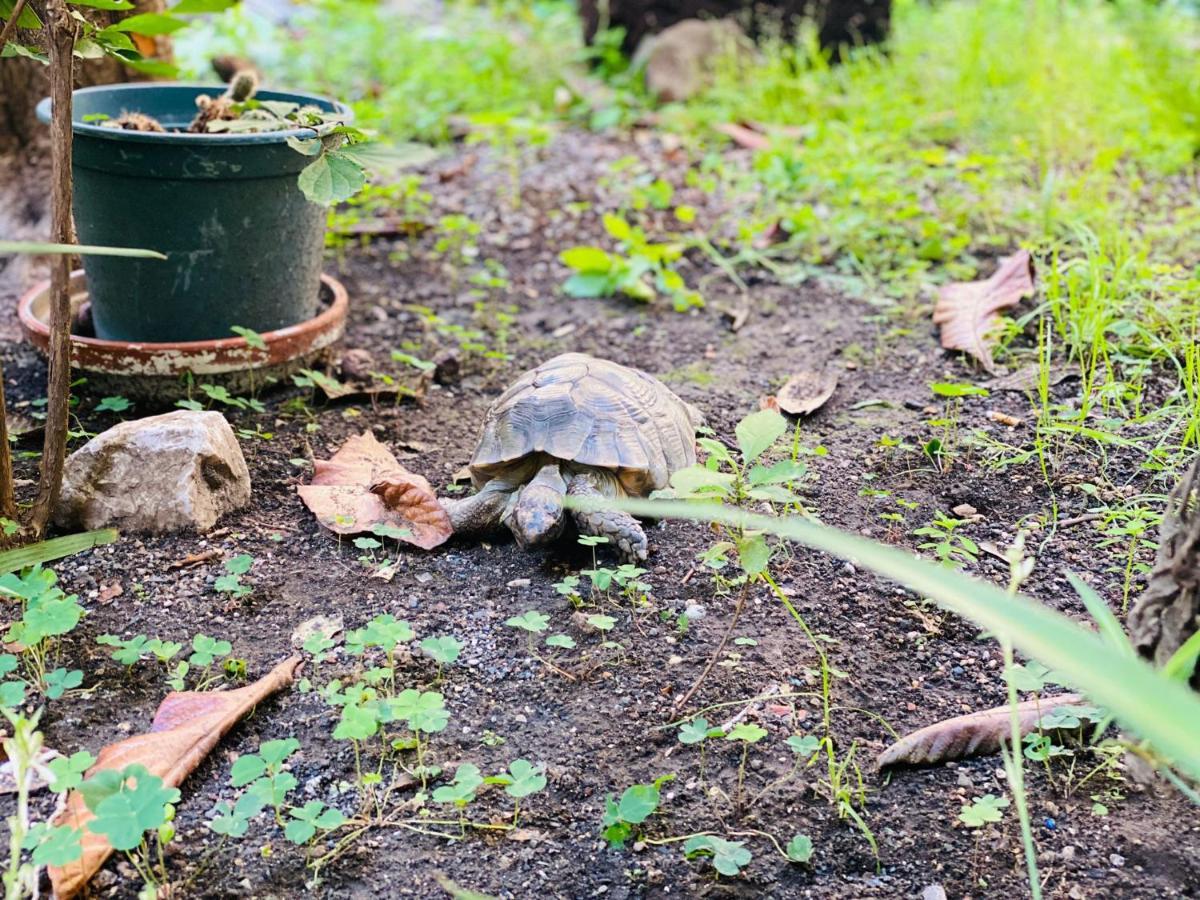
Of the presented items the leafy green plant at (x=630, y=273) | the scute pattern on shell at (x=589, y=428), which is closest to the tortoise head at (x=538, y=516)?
the scute pattern on shell at (x=589, y=428)

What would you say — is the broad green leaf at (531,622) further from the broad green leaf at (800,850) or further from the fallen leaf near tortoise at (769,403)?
the fallen leaf near tortoise at (769,403)

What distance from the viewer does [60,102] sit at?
7.35 ft

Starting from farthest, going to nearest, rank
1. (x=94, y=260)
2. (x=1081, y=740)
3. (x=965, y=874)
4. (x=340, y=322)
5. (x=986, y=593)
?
(x=340, y=322), (x=94, y=260), (x=1081, y=740), (x=965, y=874), (x=986, y=593)

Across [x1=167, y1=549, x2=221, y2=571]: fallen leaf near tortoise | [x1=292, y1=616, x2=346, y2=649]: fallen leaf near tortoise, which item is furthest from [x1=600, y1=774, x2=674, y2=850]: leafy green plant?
[x1=167, y1=549, x2=221, y2=571]: fallen leaf near tortoise

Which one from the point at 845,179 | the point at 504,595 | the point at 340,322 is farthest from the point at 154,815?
the point at 845,179

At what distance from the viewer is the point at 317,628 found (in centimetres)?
235

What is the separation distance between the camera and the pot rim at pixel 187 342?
313 centimetres

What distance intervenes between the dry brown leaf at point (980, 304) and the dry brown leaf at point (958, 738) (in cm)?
165

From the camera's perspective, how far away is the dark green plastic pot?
2992mm

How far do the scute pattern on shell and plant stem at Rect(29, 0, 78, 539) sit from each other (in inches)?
37.4

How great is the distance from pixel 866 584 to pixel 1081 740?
2.00 feet

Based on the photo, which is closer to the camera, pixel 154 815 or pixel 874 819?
pixel 154 815

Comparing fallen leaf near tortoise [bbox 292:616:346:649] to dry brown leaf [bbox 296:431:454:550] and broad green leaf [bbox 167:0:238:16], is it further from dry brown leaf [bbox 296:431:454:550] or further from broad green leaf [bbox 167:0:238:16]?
broad green leaf [bbox 167:0:238:16]

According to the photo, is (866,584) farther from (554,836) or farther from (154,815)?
(154,815)
